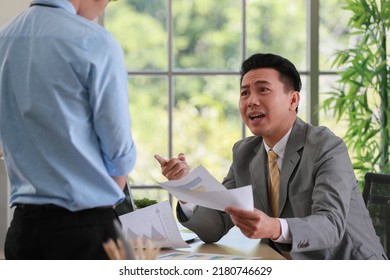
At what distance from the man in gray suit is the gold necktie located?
0.04ft

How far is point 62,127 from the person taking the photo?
6.02 feet

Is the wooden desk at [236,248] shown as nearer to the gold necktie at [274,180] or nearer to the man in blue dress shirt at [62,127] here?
the gold necktie at [274,180]

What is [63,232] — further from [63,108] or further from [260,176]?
[260,176]

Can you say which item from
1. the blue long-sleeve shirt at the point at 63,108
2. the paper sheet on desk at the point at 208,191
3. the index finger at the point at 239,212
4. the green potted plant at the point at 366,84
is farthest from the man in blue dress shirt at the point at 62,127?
the green potted plant at the point at 366,84

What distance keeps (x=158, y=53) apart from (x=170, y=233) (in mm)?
3159

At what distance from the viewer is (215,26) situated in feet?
19.3

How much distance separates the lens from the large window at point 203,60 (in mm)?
5840

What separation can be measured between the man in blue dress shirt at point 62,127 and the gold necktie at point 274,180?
1.28 metres

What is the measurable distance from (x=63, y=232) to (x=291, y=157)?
4.57ft

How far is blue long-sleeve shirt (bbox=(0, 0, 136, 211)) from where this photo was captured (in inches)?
72.4
